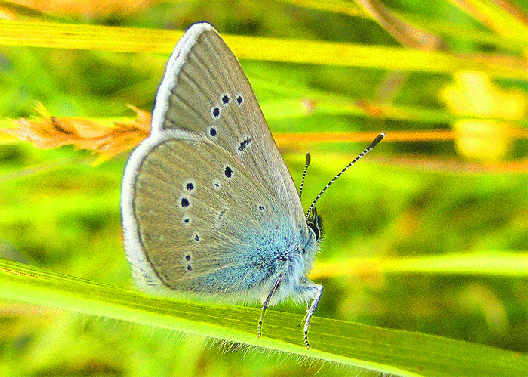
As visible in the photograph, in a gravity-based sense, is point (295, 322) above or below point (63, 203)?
above

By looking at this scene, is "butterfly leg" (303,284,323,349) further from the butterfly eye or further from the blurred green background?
the blurred green background

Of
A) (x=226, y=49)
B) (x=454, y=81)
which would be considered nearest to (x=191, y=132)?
(x=226, y=49)

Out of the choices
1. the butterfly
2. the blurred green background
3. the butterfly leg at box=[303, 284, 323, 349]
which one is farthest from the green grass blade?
the blurred green background

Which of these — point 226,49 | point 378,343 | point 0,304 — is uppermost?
point 226,49

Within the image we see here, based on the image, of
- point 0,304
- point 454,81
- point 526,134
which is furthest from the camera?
point 454,81

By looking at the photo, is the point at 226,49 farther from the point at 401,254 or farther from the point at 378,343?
the point at 401,254

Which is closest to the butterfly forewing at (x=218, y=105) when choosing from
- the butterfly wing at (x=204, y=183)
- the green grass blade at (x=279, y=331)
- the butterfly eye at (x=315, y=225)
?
the butterfly wing at (x=204, y=183)
